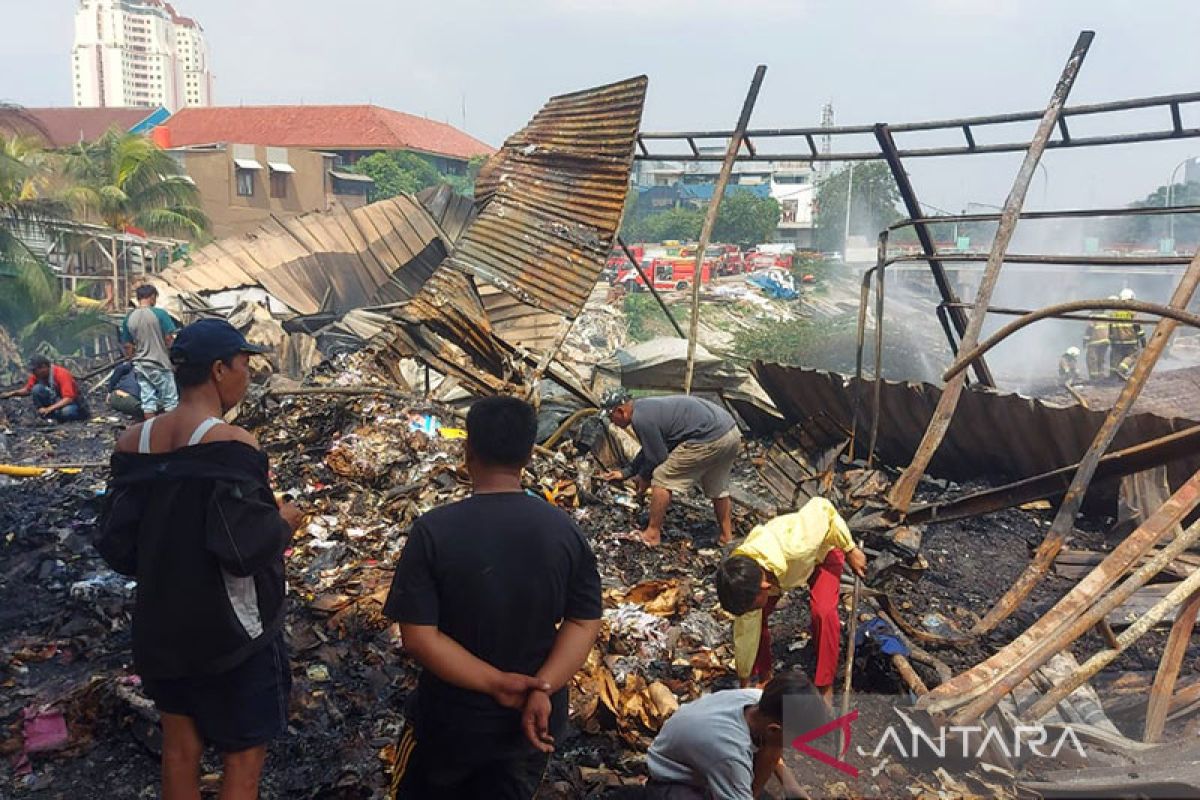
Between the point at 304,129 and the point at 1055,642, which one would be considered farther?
the point at 304,129

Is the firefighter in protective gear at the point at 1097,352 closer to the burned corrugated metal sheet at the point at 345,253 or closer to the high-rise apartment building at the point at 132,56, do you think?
the burned corrugated metal sheet at the point at 345,253

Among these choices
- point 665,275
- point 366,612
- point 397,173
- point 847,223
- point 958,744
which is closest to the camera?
point 958,744

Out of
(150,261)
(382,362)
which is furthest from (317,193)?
(382,362)

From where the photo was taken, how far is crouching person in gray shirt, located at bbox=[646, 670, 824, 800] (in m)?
2.32

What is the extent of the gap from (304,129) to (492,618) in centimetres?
4564

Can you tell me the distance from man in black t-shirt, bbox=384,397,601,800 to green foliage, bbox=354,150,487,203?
115ft

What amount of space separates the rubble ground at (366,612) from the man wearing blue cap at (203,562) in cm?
96

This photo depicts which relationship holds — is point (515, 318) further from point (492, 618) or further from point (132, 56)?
point (132, 56)

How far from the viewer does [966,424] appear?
6906 millimetres

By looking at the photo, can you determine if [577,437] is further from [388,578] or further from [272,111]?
[272,111]

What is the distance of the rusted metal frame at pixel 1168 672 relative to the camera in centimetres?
336

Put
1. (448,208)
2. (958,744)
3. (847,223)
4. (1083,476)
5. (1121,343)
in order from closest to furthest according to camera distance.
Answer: (958,744) → (1083,476) → (1121,343) → (448,208) → (847,223)

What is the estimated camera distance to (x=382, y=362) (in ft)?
25.4

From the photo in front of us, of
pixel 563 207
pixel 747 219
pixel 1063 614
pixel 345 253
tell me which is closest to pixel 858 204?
pixel 747 219
